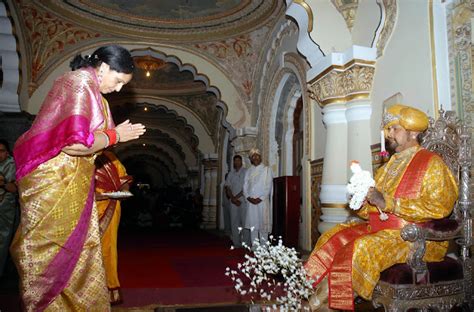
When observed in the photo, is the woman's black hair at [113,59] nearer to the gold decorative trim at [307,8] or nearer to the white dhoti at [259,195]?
the gold decorative trim at [307,8]

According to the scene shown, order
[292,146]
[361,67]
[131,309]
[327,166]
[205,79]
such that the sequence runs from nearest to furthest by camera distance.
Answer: [131,309]
[361,67]
[327,166]
[292,146]
[205,79]

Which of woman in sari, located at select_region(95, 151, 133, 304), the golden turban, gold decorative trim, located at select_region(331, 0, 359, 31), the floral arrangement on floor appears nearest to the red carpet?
woman in sari, located at select_region(95, 151, 133, 304)

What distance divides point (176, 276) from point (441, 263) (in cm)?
301

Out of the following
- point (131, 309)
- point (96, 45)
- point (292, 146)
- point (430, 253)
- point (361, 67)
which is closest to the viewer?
point (430, 253)

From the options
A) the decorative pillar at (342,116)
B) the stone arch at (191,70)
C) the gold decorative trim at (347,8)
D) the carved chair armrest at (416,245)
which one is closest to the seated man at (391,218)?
the carved chair armrest at (416,245)

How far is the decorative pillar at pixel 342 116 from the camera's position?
4008mm

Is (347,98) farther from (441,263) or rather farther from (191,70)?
(191,70)

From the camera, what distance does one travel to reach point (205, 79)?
8430mm

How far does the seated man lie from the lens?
2.32 meters

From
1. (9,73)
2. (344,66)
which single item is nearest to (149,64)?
(9,73)

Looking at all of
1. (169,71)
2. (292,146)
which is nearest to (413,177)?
(292,146)

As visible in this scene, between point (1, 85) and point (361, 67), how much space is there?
21.8 ft

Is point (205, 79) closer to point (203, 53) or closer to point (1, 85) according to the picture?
point (203, 53)

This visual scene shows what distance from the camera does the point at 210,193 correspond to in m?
13.1
